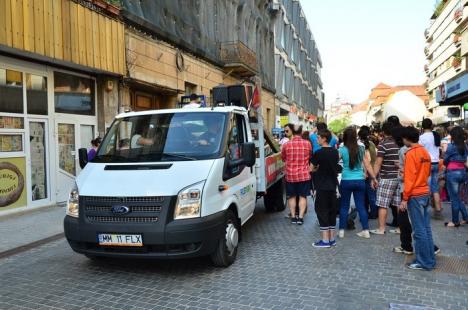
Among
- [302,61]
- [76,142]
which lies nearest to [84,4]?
[76,142]

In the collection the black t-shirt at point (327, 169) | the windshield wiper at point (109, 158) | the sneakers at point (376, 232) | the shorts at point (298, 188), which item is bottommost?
the sneakers at point (376, 232)

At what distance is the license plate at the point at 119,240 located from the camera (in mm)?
4699

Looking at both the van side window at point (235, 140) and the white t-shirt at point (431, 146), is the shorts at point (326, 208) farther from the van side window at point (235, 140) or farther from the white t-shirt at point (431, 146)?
Answer: the white t-shirt at point (431, 146)

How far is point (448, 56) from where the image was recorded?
1866 inches

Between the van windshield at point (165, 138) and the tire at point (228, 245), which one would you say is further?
the van windshield at point (165, 138)

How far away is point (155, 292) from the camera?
4.64 metres

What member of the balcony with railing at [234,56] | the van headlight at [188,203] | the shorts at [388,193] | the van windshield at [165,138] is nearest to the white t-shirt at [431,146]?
the shorts at [388,193]

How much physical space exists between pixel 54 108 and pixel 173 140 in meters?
6.44

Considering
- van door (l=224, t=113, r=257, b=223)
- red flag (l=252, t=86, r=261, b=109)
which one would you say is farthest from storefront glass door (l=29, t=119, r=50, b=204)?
van door (l=224, t=113, r=257, b=223)

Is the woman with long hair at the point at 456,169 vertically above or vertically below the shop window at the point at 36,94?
below

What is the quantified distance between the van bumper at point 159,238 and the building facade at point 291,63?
92.9ft

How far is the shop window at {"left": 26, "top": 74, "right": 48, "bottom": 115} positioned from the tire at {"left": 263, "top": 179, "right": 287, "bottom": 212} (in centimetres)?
581

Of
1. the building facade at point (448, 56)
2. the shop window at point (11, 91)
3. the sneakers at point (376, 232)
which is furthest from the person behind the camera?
the building facade at point (448, 56)

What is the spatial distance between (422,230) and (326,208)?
1.50 meters
